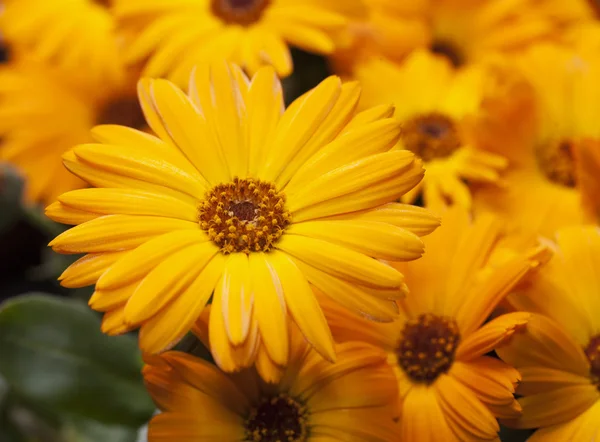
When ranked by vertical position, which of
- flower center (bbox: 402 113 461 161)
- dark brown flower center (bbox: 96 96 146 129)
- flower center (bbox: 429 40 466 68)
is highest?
flower center (bbox: 429 40 466 68)

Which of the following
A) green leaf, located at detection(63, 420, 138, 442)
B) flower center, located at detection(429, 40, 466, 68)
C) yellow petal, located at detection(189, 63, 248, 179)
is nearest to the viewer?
yellow petal, located at detection(189, 63, 248, 179)

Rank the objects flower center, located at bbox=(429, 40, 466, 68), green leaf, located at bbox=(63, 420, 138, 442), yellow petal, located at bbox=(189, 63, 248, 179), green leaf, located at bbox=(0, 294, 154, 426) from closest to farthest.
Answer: yellow petal, located at bbox=(189, 63, 248, 179) < green leaf, located at bbox=(0, 294, 154, 426) < green leaf, located at bbox=(63, 420, 138, 442) < flower center, located at bbox=(429, 40, 466, 68)

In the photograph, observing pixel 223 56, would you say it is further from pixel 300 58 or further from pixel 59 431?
pixel 59 431

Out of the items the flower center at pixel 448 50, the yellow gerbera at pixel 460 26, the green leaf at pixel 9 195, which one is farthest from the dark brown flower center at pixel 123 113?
the flower center at pixel 448 50

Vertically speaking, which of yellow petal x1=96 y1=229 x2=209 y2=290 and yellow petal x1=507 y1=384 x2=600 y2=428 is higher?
yellow petal x1=96 y1=229 x2=209 y2=290

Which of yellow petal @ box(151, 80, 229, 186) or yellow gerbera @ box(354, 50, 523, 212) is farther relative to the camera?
yellow gerbera @ box(354, 50, 523, 212)

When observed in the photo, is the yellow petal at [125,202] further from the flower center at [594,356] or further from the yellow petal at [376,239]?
the flower center at [594,356]

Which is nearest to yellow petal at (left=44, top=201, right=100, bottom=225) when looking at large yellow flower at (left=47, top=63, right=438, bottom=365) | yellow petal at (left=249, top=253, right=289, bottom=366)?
large yellow flower at (left=47, top=63, right=438, bottom=365)

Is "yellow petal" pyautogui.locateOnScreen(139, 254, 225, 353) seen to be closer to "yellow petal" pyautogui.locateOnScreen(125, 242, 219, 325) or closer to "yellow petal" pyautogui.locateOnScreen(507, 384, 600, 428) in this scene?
"yellow petal" pyautogui.locateOnScreen(125, 242, 219, 325)

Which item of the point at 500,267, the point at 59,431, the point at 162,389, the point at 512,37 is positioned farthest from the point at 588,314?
the point at 59,431
